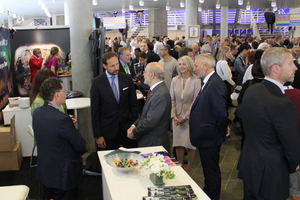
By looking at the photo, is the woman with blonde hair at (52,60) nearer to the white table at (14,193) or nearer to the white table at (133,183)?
the white table at (14,193)

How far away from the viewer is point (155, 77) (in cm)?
316

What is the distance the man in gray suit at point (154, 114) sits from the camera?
305 cm

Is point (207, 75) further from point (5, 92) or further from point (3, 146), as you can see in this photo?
point (5, 92)

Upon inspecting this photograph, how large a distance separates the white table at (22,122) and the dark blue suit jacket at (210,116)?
10.6 feet

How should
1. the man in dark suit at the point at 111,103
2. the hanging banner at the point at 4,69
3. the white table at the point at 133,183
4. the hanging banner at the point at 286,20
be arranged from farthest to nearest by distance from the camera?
the hanging banner at the point at 286,20 < the hanging banner at the point at 4,69 < the man in dark suit at the point at 111,103 < the white table at the point at 133,183

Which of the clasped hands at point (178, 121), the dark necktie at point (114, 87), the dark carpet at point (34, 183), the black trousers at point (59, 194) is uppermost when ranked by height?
the dark necktie at point (114, 87)

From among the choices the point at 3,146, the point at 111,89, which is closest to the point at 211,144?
the point at 111,89

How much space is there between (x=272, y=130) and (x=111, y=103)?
2.05 meters

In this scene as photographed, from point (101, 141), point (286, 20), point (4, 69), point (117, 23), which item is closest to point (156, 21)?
point (117, 23)

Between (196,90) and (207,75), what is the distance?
83 cm

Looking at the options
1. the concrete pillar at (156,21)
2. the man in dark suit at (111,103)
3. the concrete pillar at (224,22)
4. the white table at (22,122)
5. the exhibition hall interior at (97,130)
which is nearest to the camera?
the exhibition hall interior at (97,130)

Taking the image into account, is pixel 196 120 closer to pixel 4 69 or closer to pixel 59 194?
pixel 59 194

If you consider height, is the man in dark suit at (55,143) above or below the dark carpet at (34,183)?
above

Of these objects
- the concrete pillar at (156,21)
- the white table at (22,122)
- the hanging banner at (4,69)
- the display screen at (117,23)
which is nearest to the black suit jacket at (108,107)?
the white table at (22,122)
